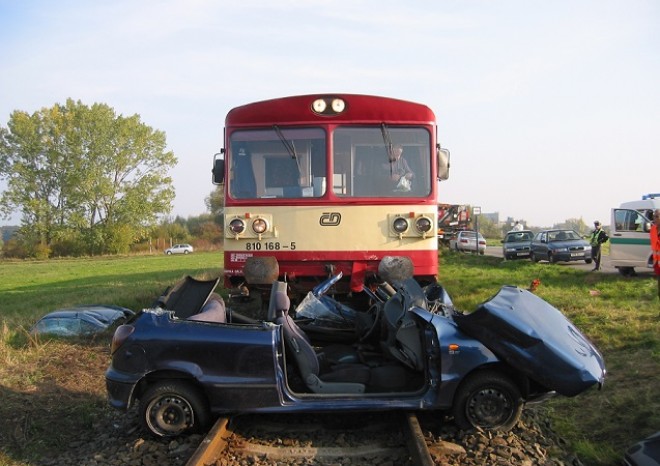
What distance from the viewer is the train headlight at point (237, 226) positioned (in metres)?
7.58

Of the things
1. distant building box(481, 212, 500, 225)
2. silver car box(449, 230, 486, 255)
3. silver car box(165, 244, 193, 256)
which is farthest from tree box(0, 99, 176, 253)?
distant building box(481, 212, 500, 225)

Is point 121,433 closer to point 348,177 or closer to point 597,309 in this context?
point 348,177

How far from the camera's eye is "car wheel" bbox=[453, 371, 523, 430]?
432cm

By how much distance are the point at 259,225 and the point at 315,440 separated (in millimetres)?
3663

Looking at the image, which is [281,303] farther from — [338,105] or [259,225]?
[338,105]

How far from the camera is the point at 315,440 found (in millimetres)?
4355

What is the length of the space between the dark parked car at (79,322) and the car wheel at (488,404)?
6645 mm

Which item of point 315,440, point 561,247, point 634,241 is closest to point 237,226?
point 315,440

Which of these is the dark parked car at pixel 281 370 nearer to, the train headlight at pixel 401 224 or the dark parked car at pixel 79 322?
the train headlight at pixel 401 224

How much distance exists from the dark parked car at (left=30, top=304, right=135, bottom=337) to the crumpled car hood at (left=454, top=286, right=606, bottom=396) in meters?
6.77

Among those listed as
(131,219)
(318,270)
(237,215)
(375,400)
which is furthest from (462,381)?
(131,219)

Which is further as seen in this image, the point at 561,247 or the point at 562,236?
the point at 562,236

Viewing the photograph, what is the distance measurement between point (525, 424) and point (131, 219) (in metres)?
62.6

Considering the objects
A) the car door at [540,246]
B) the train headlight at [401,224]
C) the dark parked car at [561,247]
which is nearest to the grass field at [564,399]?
the train headlight at [401,224]
